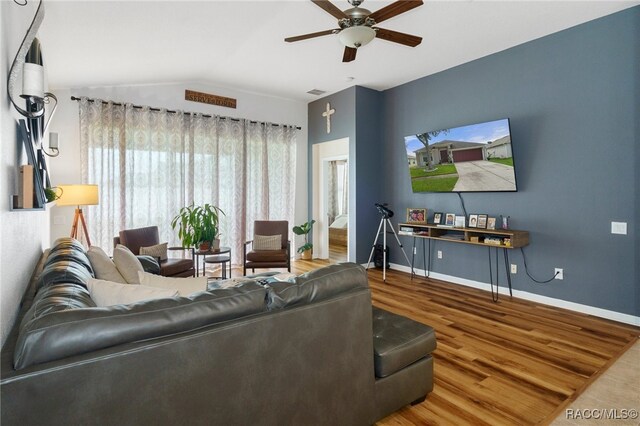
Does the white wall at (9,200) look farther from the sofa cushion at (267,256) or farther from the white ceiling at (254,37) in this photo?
the sofa cushion at (267,256)

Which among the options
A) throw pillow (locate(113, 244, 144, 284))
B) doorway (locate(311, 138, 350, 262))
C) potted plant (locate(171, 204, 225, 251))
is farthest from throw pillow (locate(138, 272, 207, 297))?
doorway (locate(311, 138, 350, 262))

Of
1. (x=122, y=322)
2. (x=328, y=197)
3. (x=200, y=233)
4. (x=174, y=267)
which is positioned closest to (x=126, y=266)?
(x=122, y=322)

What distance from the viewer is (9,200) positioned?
62.3 inches

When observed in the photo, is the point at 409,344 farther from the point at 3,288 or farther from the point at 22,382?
the point at 3,288

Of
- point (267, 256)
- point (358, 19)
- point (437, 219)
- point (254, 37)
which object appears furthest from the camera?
point (437, 219)

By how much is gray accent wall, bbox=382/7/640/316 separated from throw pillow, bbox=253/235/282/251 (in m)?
2.69

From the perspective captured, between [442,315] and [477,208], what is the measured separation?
5.81 ft

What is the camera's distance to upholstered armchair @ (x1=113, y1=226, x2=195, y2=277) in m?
3.91

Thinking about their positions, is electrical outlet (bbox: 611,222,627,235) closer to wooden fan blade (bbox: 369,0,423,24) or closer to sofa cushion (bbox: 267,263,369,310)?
wooden fan blade (bbox: 369,0,423,24)

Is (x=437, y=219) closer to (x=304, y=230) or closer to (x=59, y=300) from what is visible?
(x=304, y=230)

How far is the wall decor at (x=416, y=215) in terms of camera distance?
16.7 feet

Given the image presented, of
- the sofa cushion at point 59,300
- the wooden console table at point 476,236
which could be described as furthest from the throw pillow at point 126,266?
the wooden console table at point 476,236

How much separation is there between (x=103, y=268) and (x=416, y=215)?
4.22 meters

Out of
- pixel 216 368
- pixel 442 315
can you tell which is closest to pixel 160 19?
pixel 216 368
